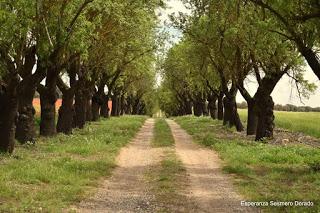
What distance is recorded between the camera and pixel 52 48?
16.1 metres

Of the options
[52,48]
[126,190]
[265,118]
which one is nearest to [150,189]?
[126,190]

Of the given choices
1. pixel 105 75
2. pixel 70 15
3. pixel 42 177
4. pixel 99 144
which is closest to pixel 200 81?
pixel 105 75

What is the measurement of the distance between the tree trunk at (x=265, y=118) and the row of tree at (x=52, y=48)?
9153mm

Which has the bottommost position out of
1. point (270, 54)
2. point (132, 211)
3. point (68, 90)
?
point (132, 211)

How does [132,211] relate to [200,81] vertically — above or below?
below

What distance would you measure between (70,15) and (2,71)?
4064 mm

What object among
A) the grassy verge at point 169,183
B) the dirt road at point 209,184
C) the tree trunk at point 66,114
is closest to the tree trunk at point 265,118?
the dirt road at point 209,184

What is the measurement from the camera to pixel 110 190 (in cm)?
1465

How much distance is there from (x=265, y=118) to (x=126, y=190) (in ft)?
60.8

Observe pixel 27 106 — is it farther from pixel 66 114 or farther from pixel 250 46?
pixel 250 46

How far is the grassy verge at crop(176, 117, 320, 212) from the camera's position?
13.6 meters

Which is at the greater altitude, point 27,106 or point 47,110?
point 27,106

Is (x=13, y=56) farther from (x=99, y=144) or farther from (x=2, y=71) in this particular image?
(x=99, y=144)

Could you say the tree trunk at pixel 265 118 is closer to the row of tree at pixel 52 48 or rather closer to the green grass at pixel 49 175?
the row of tree at pixel 52 48
